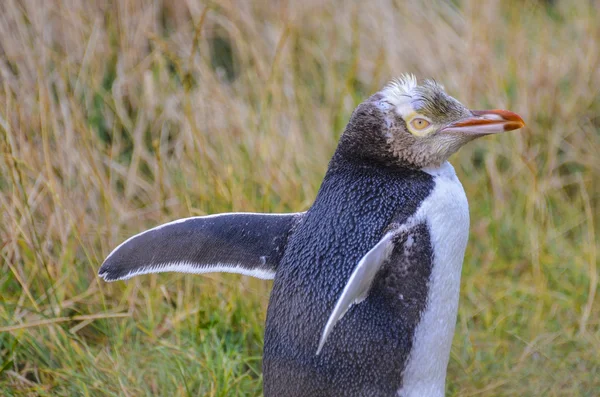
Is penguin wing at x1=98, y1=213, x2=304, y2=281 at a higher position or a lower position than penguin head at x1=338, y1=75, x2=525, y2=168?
lower

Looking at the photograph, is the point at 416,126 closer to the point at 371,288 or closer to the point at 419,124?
the point at 419,124

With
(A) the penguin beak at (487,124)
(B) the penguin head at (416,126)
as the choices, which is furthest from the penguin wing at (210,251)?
(A) the penguin beak at (487,124)

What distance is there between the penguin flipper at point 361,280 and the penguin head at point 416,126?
198 mm

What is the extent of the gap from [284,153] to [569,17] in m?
2.04

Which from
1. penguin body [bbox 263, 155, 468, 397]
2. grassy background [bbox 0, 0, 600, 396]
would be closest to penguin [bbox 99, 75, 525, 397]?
penguin body [bbox 263, 155, 468, 397]

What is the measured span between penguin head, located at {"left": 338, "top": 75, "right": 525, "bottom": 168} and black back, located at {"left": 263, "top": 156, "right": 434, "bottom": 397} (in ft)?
0.14

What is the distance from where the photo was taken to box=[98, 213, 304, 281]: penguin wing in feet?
6.53

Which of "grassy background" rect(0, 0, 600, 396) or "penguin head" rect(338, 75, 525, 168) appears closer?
"penguin head" rect(338, 75, 525, 168)

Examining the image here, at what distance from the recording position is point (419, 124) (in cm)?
182

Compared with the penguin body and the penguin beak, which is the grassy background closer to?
the penguin body

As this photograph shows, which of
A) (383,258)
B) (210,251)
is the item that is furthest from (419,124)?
(210,251)

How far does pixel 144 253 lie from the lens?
6.57 feet

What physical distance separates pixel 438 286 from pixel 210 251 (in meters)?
0.56

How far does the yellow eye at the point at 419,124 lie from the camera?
182cm
